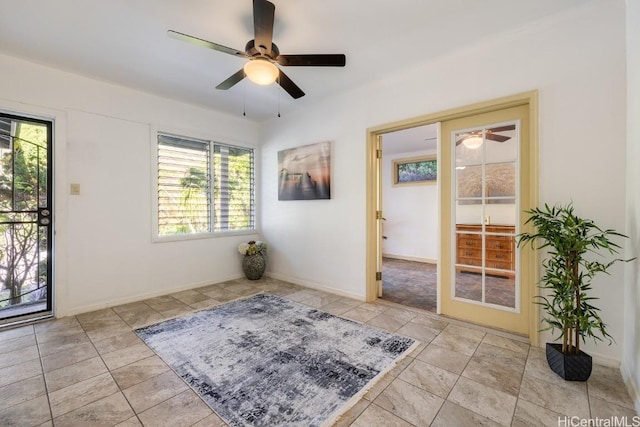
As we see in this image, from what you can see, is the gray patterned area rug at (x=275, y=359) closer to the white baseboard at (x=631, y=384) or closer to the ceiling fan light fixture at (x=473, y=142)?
the white baseboard at (x=631, y=384)

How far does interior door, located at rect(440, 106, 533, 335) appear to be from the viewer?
2.41 metres

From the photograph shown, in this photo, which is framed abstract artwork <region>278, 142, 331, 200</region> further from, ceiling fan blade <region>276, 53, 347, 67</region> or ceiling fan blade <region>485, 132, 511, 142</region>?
ceiling fan blade <region>485, 132, 511, 142</region>

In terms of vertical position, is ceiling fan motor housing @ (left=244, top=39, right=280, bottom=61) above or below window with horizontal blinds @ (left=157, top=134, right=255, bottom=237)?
above

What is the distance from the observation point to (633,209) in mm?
1744

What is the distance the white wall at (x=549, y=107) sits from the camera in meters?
1.94

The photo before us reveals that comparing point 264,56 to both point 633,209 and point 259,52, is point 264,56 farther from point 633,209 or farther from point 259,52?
point 633,209

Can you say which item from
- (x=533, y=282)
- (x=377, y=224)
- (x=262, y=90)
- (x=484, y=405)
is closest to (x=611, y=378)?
(x=533, y=282)

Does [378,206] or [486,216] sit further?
[378,206]

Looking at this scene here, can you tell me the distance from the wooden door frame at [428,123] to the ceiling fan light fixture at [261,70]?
1564mm

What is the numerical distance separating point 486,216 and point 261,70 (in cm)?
240

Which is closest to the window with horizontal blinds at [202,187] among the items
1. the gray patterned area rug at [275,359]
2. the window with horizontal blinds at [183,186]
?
the window with horizontal blinds at [183,186]

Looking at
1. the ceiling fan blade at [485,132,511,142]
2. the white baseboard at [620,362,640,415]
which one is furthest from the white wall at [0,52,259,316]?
the white baseboard at [620,362,640,415]

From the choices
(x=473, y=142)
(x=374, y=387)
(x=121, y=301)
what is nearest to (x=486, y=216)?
(x=473, y=142)

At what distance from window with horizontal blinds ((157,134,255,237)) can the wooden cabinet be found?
3285 millimetres
